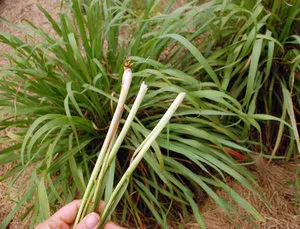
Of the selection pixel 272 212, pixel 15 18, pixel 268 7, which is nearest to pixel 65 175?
pixel 272 212

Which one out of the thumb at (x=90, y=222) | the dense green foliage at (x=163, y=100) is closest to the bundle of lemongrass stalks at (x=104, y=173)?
the thumb at (x=90, y=222)

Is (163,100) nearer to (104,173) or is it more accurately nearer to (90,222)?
(104,173)

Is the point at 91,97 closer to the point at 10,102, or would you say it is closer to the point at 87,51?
the point at 87,51

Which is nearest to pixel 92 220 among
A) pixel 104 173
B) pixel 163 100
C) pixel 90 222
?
pixel 90 222

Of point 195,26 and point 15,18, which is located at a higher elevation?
point 15,18

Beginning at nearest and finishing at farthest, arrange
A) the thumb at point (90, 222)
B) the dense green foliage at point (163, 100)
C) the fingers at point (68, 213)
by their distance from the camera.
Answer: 1. the thumb at point (90, 222)
2. the fingers at point (68, 213)
3. the dense green foliage at point (163, 100)

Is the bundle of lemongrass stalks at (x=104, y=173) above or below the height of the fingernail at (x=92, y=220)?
above

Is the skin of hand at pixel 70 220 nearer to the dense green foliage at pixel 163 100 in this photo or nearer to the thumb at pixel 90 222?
the thumb at pixel 90 222
